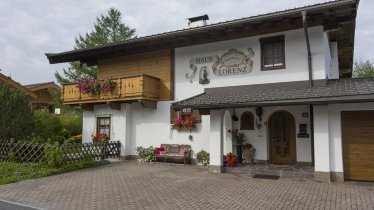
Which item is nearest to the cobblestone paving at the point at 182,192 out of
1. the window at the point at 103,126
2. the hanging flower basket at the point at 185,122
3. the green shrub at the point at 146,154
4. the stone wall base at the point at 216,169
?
the stone wall base at the point at 216,169

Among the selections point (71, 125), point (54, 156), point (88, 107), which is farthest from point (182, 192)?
point (71, 125)

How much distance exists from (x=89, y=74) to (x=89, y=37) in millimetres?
4241

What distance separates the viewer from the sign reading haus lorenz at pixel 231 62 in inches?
512

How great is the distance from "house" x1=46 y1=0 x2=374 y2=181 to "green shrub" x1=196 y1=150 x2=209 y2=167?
28cm

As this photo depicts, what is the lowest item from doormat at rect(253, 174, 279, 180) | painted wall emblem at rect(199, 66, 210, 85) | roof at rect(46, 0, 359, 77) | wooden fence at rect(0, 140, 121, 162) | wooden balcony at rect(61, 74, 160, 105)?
doormat at rect(253, 174, 279, 180)

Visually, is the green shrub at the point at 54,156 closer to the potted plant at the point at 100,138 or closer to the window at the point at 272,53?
the potted plant at the point at 100,138

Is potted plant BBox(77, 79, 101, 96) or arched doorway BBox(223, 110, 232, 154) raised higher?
potted plant BBox(77, 79, 101, 96)

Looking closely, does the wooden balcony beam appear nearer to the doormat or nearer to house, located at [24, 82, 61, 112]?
the doormat

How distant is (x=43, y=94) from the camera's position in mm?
32844

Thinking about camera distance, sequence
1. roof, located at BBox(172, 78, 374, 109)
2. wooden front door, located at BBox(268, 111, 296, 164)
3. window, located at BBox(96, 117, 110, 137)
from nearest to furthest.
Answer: roof, located at BBox(172, 78, 374, 109)
wooden front door, located at BBox(268, 111, 296, 164)
window, located at BBox(96, 117, 110, 137)

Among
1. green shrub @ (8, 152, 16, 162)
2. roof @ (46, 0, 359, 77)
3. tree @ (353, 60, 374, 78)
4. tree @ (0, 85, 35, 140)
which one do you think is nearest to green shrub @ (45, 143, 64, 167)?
green shrub @ (8, 152, 16, 162)

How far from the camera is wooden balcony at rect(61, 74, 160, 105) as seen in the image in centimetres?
1410

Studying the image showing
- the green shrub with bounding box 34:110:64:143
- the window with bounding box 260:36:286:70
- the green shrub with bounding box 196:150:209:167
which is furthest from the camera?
the green shrub with bounding box 34:110:64:143

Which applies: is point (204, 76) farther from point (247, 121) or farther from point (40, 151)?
point (40, 151)
